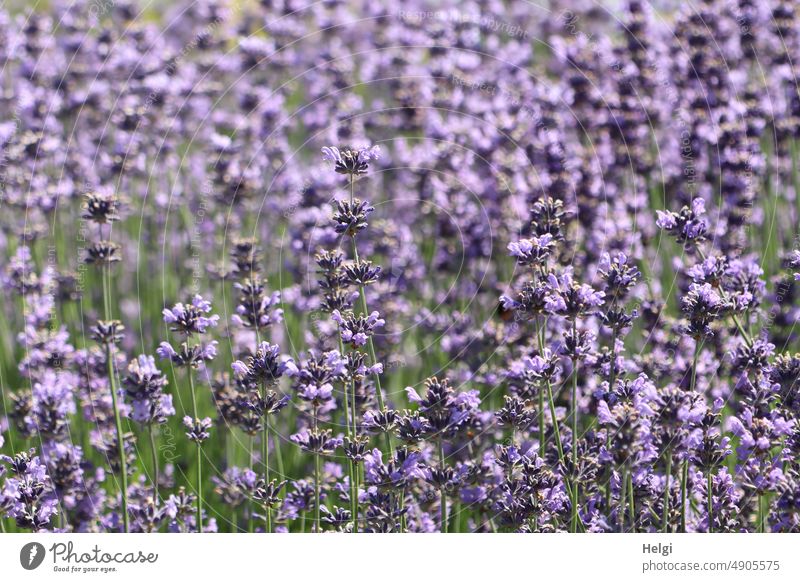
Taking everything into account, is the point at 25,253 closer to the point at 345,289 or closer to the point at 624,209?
the point at 345,289

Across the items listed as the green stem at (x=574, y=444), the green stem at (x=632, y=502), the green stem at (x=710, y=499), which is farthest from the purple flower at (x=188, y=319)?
the green stem at (x=710, y=499)

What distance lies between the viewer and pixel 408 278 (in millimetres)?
4801

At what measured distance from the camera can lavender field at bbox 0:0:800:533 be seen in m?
2.96

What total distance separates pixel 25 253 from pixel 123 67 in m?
1.97

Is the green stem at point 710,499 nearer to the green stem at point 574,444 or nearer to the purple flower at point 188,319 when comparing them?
the green stem at point 574,444

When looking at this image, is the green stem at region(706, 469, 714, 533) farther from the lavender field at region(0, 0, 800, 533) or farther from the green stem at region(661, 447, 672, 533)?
the green stem at region(661, 447, 672, 533)

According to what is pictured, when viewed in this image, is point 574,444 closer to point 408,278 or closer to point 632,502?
point 632,502

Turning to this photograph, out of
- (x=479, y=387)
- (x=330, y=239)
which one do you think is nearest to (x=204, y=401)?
(x=330, y=239)
